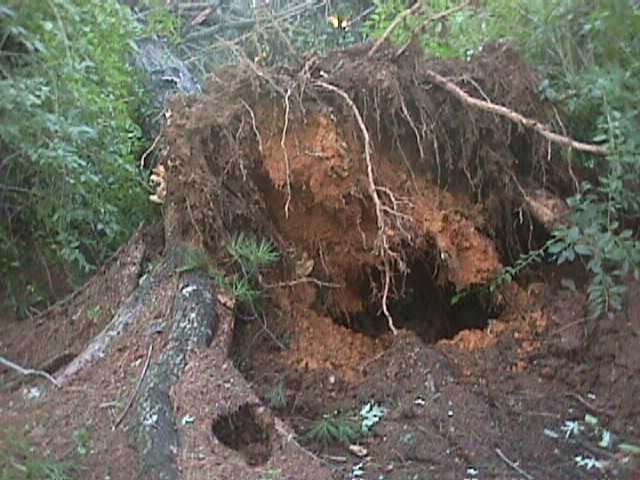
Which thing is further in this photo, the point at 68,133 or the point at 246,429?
the point at 68,133

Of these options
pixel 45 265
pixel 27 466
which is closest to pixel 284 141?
pixel 45 265

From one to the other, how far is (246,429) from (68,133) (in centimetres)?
178

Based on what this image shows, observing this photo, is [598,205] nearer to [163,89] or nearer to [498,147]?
[498,147]

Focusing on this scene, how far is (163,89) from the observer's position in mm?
8617

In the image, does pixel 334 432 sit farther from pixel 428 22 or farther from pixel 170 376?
pixel 428 22

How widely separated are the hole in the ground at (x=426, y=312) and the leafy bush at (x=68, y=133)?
5.92 feet

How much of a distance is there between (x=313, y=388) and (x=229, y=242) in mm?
911

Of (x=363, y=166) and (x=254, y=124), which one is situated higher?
(x=254, y=124)

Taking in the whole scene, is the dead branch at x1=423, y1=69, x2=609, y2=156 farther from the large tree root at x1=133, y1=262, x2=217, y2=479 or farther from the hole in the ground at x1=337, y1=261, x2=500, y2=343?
the large tree root at x1=133, y1=262, x2=217, y2=479

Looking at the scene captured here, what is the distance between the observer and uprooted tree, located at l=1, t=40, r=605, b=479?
5.43m

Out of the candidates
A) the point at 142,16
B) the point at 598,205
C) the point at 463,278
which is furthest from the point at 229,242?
the point at 142,16

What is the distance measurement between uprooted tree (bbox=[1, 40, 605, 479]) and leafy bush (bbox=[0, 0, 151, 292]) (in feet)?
1.87

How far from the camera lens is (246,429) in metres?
4.70

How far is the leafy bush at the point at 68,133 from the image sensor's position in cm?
457
